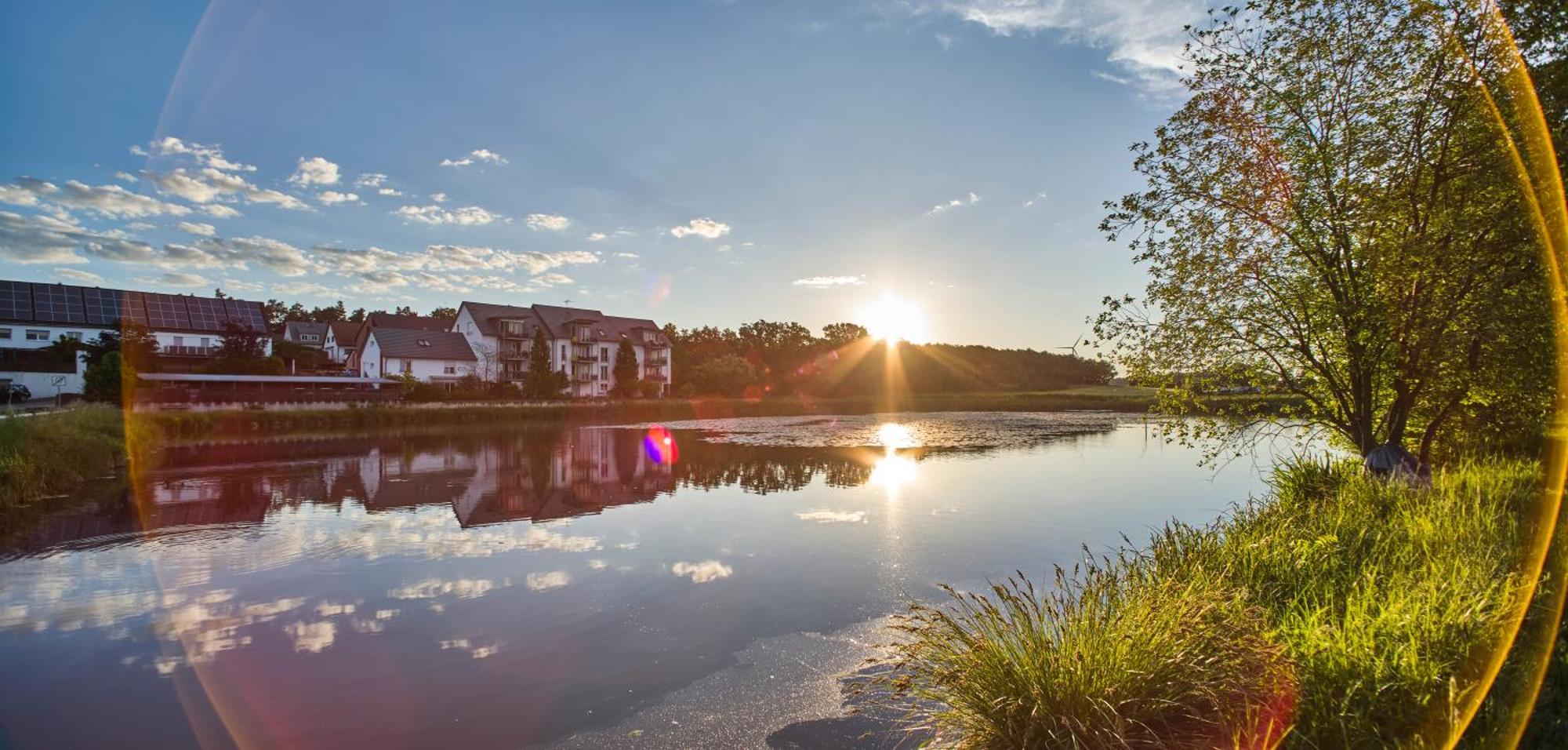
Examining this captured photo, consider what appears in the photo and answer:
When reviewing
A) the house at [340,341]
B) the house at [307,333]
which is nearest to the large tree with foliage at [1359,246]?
the house at [340,341]

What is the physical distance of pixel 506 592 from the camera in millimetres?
10484

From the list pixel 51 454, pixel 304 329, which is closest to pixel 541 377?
pixel 51 454

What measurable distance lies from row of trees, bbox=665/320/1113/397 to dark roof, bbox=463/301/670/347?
24.3 feet

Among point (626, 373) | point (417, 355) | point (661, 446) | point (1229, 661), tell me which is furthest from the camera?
point (626, 373)

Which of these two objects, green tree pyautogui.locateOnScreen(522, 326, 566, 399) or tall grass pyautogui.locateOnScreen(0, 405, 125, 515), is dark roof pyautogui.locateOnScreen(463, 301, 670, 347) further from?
tall grass pyautogui.locateOnScreen(0, 405, 125, 515)

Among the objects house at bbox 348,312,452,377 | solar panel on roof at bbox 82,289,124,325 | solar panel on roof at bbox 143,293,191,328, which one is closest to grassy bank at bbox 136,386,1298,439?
house at bbox 348,312,452,377

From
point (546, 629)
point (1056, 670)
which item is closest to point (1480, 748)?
point (1056, 670)

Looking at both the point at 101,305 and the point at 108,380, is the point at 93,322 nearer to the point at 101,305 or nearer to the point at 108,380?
the point at 101,305

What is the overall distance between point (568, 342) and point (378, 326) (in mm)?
18006

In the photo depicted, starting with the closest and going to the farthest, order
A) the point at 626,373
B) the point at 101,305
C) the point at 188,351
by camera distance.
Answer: the point at 188,351 < the point at 101,305 < the point at 626,373

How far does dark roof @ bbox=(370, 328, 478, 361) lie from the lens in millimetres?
65625

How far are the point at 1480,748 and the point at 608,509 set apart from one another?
52.3 ft

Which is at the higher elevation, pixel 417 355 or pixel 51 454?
pixel 417 355

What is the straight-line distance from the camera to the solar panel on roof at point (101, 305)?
5944 cm
